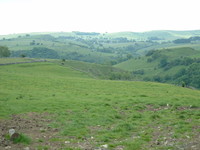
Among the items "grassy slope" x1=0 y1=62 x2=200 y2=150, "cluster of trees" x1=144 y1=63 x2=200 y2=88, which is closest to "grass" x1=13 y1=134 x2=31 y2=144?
"grassy slope" x1=0 y1=62 x2=200 y2=150

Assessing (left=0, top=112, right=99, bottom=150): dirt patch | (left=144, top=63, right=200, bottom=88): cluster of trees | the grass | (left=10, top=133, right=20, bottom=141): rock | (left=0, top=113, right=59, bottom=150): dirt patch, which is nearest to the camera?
(left=0, top=112, right=99, bottom=150): dirt patch

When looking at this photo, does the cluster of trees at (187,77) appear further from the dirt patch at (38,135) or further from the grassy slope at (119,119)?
the dirt patch at (38,135)

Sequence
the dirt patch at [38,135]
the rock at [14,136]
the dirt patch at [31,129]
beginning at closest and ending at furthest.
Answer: the dirt patch at [38,135] < the dirt patch at [31,129] < the rock at [14,136]

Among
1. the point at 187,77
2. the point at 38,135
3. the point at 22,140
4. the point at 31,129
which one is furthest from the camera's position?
the point at 187,77

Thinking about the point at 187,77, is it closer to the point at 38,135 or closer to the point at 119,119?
the point at 119,119

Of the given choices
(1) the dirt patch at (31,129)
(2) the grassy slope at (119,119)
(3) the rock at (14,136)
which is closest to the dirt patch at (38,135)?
(1) the dirt patch at (31,129)

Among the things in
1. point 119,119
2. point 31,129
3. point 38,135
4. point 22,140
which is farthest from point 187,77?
point 22,140

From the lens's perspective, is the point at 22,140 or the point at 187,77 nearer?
the point at 22,140

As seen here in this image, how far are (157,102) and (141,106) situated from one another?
274 cm

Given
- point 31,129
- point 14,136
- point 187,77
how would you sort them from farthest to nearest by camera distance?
point 187,77 → point 31,129 → point 14,136

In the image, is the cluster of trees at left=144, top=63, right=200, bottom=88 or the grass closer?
the grass

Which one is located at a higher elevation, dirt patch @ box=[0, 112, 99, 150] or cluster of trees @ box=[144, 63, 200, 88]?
dirt patch @ box=[0, 112, 99, 150]

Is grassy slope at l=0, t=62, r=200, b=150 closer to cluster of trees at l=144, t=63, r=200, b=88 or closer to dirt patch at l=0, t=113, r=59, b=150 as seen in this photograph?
dirt patch at l=0, t=113, r=59, b=150

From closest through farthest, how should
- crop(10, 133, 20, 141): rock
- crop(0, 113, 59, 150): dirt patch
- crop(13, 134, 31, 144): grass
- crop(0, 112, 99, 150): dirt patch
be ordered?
1. crop(0, 112, 99, 150): dirt patch
2. crop(0, 113, 59, 150): dirt patch
3. crop(13, 134, 31, 144): grass
4. crop(10, 133, 20, 141): rock
